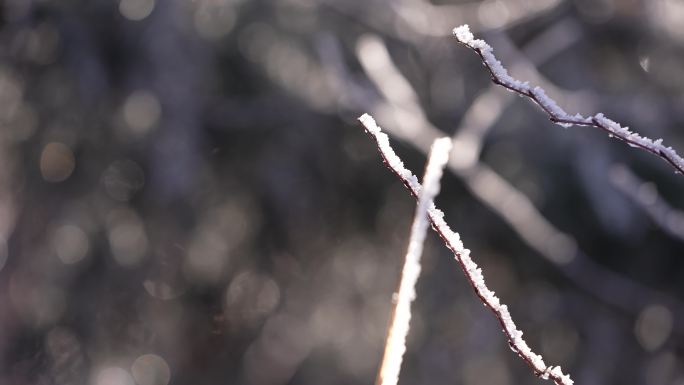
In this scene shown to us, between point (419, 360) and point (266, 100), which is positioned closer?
point (266, 100)

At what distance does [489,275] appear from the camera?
2.88m

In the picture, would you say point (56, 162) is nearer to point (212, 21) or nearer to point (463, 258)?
→ point (212, 21)

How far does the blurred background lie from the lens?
257 centimetres

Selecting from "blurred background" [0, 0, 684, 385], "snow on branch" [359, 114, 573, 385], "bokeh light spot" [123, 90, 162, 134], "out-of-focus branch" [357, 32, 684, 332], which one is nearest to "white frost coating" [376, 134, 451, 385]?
"snow on branch" [359, 114, 573, 385]

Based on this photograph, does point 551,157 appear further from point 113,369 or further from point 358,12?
point 113,369

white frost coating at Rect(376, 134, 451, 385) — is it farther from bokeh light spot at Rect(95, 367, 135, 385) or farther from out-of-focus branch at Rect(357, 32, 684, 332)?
bokeh light spot at Rect(95, 367, 135, 385)

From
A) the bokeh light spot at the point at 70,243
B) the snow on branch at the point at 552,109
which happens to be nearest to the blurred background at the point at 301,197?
the bokeh light spot at the point at 70,243

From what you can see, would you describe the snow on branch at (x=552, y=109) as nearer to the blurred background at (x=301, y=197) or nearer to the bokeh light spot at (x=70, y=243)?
the blurred background at (x=301, y=197)

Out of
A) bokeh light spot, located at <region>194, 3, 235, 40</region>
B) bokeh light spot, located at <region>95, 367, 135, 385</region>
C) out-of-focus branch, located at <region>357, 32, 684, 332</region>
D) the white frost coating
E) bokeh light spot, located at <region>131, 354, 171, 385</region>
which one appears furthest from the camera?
bokeh light spot, located at <region>131, 354, 171, 385</region>

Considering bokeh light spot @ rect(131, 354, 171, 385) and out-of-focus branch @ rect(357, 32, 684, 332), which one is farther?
bokeh light spot @ rect(131, 354, 171, 385)

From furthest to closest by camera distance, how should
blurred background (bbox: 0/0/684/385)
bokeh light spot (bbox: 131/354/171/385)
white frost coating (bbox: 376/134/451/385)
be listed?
bokeh light spot (bbox: 131/354/171/385)
blurred background (bbox: 0/0/684/385)
white frost coating (bbox: 376/134/451/385)

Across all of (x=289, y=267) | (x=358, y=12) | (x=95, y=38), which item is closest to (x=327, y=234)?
(x=289, y=267)

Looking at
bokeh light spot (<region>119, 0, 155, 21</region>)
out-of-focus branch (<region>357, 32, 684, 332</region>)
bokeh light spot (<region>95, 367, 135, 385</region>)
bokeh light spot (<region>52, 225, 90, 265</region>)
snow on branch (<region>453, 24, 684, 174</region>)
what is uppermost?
snow on branch (<region>453, 24, 684, 174</region>)

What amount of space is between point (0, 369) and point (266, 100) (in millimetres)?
1316
